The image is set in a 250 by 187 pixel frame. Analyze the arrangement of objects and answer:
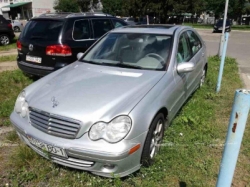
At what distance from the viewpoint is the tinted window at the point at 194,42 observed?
4225 millimetres

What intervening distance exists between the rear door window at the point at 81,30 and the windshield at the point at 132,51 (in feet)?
4.86

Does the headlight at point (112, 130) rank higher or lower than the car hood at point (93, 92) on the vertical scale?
lower

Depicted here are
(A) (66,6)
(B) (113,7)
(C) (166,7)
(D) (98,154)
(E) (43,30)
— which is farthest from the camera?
(B) (113,7)

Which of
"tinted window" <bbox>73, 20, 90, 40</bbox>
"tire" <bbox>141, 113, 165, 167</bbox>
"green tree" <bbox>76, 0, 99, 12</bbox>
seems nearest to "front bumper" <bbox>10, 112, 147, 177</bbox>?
"tire" <bbox>141, 113, 165, 167</bbox>

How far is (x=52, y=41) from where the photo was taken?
4.82 metres

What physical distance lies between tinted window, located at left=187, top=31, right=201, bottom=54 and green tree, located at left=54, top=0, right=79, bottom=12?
41.2 meters

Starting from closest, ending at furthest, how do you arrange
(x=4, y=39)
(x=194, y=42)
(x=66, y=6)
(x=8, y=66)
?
(x=194, y=42), (x=8, y=66), (x=4, y=39), (x=66, y=6)

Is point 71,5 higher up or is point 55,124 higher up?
point 71,5

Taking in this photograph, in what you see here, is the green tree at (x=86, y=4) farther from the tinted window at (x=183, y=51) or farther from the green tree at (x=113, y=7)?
the tinted window at (x=183, y=51)

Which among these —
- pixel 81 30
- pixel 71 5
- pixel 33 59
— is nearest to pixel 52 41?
pixel 33 59

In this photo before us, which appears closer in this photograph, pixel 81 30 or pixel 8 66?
pixel 81 30

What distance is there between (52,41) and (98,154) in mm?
3417

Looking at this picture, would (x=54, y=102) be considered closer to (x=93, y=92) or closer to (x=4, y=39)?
(x=93, y=92)

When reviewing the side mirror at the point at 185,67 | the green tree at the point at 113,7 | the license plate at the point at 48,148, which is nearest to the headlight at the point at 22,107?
the license plate at the point at 48,148
